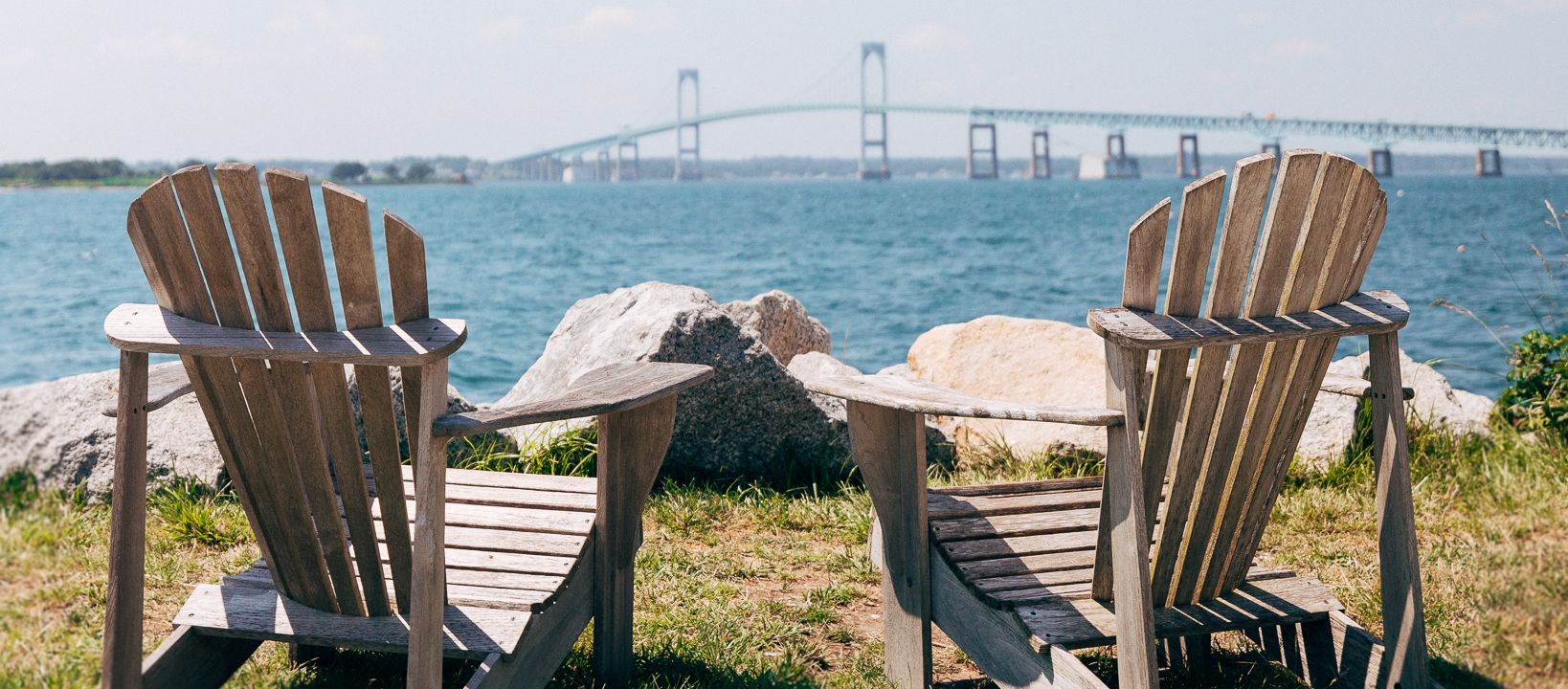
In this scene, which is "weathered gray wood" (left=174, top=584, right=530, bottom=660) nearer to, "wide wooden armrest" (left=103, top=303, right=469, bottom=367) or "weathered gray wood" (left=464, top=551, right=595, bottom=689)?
"weathered gray wood" (left=464, top=551, right=595, bottom=689)

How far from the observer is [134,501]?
67.6 inches

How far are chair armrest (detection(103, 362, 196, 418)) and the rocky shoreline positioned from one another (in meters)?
1.42

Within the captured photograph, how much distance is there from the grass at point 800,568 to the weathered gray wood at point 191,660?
0.58 ft

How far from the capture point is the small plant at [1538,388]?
3539 mm

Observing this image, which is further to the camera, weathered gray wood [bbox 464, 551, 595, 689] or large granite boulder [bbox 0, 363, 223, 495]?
large granite boulder [bbox 0, 363, 223, 495]

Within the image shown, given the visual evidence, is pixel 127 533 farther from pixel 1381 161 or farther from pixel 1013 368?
pixel 1381 161

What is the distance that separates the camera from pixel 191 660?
1.88m

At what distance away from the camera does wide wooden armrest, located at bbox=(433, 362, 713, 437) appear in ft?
5.29

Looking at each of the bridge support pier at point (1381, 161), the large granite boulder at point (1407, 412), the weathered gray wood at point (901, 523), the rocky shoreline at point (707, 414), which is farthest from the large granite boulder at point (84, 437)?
the bridge support pier at point (1381, 161)

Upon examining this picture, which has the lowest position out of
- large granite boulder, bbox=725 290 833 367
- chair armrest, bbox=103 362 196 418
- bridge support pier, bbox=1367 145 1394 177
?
large granite boulder, bbox=725 290 833 367

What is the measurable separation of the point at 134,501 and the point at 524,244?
2732 centimetres

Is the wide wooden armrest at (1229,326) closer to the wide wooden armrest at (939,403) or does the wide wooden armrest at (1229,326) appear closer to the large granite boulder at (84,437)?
the wide wooden armrest at (939,403)

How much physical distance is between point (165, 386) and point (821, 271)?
63.1 ft

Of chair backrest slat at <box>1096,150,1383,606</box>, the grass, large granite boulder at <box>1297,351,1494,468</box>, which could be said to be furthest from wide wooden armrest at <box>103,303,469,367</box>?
large granite boulder at <box>1297,351,1494,468</box>
